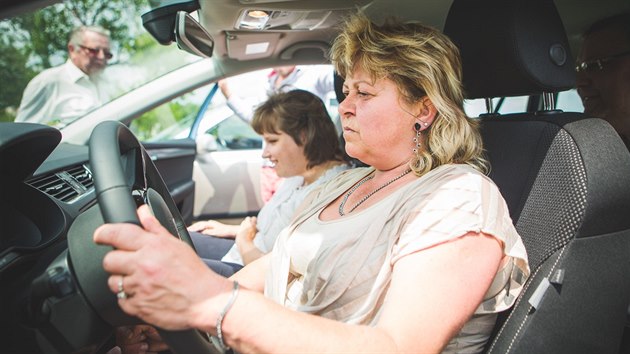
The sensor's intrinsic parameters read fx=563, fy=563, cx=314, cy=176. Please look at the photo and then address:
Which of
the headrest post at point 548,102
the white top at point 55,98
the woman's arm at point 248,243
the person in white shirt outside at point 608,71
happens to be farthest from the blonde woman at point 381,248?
the white top at point 55,98

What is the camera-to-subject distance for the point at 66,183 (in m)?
1.56

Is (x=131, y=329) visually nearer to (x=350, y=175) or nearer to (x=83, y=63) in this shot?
(x=350, y=175)

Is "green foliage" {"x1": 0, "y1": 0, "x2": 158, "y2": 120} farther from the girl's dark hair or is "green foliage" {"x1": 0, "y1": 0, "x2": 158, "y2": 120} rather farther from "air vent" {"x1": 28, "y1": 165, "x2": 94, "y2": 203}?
"air vent" {"x1": 28, "y1": 165, "x2": 94, "y2": 203}

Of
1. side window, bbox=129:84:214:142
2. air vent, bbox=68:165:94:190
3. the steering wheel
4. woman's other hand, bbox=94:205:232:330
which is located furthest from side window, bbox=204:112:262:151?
woman's other hand, bbox=94:205:232:330

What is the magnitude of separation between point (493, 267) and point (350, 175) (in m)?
0.67

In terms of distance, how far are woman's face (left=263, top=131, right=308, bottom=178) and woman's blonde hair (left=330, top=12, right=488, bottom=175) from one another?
1.15 m

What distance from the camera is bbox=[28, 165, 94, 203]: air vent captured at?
141 cm

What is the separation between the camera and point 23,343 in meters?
1.01

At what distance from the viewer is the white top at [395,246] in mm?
1167

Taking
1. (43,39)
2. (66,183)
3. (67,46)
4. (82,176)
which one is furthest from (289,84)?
(43,39)

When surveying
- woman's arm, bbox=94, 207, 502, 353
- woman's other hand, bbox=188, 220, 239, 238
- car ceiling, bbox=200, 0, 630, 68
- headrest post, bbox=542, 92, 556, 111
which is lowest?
woman's other hand, bbox=188, 220, 239, 238

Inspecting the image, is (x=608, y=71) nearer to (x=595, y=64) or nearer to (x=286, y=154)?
(x=595, y=64)

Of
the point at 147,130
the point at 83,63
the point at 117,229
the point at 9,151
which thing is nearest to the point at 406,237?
the point at 117,229

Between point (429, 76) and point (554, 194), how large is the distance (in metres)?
0.41
